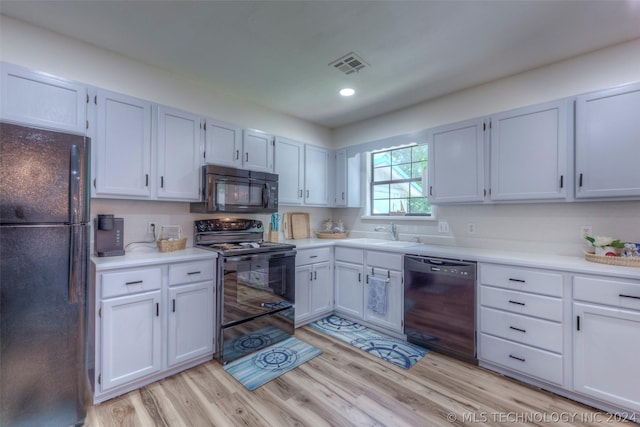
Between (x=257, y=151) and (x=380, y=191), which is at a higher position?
(x=257, y=151)

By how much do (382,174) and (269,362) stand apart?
8.99ft

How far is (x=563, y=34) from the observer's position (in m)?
2.06

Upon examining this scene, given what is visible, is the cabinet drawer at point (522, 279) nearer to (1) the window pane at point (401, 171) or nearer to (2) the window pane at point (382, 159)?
(1) the window pane at point (401, 171)

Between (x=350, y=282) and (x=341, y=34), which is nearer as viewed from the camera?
(x=341, y=34)

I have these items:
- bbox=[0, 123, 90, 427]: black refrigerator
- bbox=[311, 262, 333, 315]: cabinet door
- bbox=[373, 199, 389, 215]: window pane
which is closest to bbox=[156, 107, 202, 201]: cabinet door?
bbox=[0, 123, 90, 427]: black refrigerator

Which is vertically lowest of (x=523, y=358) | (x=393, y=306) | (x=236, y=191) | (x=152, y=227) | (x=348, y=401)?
(x=348, y=401)

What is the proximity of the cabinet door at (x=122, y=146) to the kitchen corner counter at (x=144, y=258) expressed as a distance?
0.50 m

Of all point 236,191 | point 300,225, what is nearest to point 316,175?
point 300,225

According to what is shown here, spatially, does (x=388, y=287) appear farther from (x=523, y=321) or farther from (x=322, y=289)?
(x=523, y=321)

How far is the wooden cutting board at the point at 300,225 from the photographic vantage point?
152 inches

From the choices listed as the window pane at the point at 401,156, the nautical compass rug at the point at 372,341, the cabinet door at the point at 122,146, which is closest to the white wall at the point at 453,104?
the cabinet door at the point at 122,146

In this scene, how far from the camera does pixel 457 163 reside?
9.23 feet

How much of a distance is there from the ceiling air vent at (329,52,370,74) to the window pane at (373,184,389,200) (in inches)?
69.2

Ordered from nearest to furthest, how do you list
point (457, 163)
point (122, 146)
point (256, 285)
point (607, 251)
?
point (607, 251) → point (122, 146) → point (256, 285) → point (457, 163)
